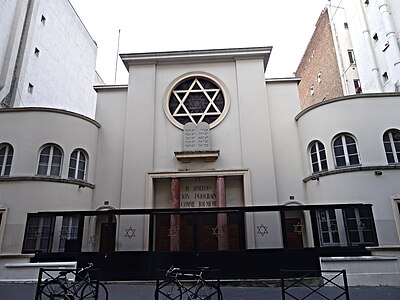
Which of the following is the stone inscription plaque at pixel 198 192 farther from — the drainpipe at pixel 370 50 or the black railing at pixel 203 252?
the drainpipe at pixel 370 50

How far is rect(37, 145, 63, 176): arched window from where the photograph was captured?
45.6ft

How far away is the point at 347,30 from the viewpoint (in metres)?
25.1

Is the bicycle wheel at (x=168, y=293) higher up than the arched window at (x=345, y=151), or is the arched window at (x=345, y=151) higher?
the arched window at (x=345, y=151)

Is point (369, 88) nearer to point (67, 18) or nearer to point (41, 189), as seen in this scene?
point (41, 189)

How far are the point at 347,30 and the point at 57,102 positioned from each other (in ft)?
76.5

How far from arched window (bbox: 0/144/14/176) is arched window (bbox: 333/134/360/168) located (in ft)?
47.5

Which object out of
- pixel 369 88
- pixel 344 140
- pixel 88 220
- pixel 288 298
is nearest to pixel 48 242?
pixel 88 220

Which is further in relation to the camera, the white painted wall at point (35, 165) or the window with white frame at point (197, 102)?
the window with white frame at point (197, 102)

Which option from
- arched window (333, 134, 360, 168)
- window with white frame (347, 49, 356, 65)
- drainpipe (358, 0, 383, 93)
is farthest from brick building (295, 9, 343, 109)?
arched window (333, 134, 360, 168)

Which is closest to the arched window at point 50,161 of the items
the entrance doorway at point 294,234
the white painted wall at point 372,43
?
the entrance doorway at point 294,234

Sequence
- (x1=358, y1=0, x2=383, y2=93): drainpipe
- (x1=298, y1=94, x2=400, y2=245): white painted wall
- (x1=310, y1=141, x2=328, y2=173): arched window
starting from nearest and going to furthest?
(x1=298, y1=94, x2=400, y2=245): white painted wall, (x1=310, y1=141, x2=328, y2=173): arched window, (x1=358, y1=0, x2=383, y2=93): drainpipe

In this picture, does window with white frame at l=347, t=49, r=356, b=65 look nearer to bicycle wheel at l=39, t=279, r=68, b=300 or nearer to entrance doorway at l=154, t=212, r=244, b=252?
entrance doorway at l=154, t=212, r=244, b=252

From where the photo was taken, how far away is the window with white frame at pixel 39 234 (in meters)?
11.6

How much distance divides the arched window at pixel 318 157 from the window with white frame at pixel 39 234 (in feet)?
37.2
